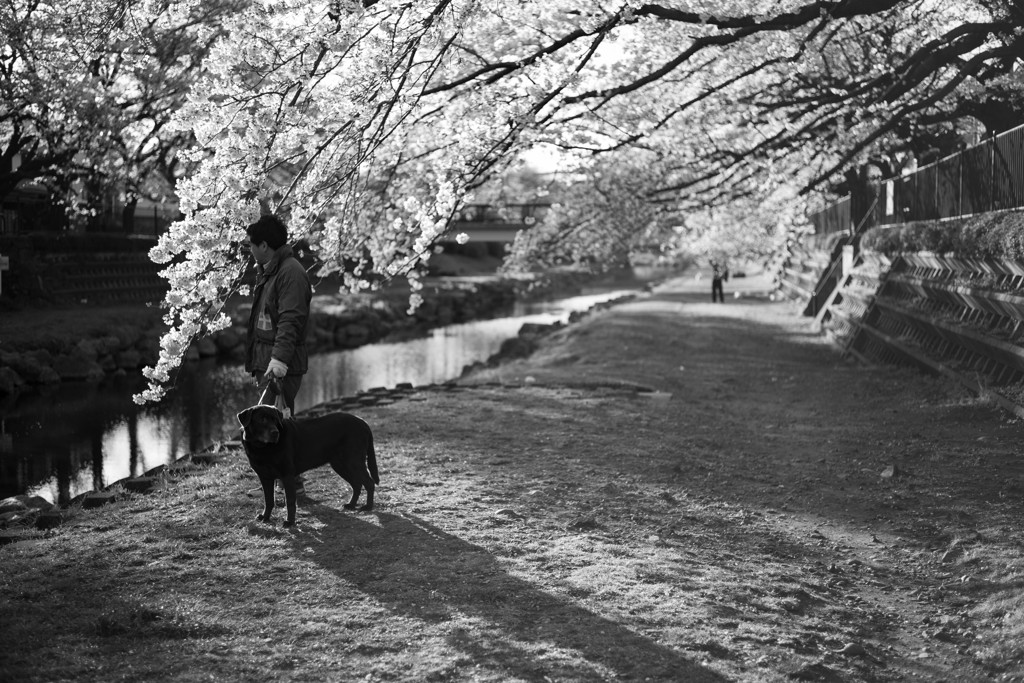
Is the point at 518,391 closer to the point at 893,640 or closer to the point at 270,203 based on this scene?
the point at 270,203

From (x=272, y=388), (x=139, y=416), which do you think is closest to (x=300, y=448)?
(x=272, y=388)

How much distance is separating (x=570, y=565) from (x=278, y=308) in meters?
2.74

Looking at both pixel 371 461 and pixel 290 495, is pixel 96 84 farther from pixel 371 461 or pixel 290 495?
pixel 290 495

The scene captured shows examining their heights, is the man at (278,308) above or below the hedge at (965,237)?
below

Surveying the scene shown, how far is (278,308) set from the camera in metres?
7.10

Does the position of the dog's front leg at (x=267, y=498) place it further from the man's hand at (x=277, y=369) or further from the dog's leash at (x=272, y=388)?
the man's hand at (x=277, y=369)

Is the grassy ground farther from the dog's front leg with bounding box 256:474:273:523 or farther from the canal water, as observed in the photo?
the canal water

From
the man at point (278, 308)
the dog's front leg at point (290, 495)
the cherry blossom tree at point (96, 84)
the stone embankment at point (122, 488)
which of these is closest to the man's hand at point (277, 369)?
the man at point (278, 308)

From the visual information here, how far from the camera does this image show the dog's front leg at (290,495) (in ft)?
22.9

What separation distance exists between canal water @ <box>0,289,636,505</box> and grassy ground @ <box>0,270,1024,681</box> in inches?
173

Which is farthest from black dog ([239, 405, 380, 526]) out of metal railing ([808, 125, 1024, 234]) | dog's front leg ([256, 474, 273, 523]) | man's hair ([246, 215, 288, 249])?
metal railing ([808, 125, 1024, 234])

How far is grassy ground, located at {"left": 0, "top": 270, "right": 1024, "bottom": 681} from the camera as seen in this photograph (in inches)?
194

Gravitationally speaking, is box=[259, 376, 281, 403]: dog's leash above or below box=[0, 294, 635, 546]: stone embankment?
above

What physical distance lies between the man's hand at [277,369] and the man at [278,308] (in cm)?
6
